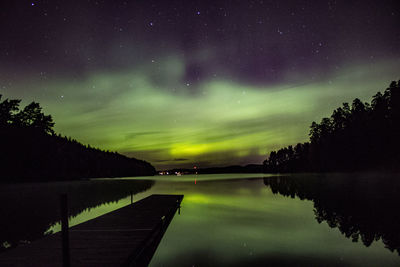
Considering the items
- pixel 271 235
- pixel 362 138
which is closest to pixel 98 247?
pixel 271 235

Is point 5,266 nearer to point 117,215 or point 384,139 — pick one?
point 117,215

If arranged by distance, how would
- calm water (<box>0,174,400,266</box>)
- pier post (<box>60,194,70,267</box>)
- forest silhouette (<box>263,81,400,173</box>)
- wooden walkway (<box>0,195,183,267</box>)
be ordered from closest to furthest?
pier post (<box>60,194,70,267</box>) → wooden walkway (<box>0,195,183,267</box>) → calm water (<box>0,174,400,266</box>) → forest silhouette (<box>263,81,400,173</box>)

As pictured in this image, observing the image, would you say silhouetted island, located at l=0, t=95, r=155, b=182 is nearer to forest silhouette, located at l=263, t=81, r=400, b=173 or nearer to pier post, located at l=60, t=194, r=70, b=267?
pier post, located at l=60, t=194, r=70, b=267

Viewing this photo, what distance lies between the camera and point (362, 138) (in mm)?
71625

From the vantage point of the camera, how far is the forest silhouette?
6259 cm

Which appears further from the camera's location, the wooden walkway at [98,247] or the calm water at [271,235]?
the calm water at [271,235]

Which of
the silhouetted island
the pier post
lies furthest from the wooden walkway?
the silhouetted island

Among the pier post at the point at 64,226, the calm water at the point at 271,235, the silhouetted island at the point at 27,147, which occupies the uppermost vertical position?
the silhouetted island at the point at 27,147

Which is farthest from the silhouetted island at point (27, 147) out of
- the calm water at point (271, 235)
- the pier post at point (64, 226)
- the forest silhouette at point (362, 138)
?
the forest silhouette at point (362, 138)

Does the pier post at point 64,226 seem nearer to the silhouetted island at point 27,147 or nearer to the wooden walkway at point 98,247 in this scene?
the wooden walkway at point 98,247

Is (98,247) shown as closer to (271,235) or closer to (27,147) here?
(271,235)

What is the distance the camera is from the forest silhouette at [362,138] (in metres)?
62.6

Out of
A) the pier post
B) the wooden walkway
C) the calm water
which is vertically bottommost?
the calm water


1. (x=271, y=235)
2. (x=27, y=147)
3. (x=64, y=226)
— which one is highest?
(x=27, y=147)
